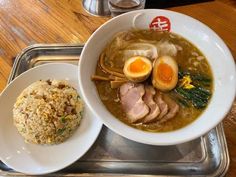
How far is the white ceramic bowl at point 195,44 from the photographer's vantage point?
3.28ft

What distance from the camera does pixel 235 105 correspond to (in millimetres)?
1276

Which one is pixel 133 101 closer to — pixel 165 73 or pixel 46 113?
pixel 165 73

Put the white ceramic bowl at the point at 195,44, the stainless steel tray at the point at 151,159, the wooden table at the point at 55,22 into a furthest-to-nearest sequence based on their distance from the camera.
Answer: the wooden table at the point at 55,22, the stainless steel tray at the point at 151,159, the white ceramic bowl at the point at 195,44

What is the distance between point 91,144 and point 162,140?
285mm

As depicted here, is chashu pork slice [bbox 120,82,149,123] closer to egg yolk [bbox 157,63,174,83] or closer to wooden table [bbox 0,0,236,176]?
egg yolk [bbox 157,63,174,83]

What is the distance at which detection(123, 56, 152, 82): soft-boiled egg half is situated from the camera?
3.76ft

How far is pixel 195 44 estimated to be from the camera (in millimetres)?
1272

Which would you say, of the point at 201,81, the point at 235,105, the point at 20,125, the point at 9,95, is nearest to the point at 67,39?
the point at 9,95

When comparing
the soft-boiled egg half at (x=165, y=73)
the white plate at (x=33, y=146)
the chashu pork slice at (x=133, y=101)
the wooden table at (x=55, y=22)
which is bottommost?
the white plate at (x=33, y=146)

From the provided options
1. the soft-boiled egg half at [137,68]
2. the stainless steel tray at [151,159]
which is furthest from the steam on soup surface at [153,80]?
the stainless steel tray at [151,159]

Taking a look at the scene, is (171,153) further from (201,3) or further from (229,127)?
(201,3)

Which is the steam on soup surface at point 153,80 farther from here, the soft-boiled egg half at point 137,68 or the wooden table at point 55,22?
the wooden table at point 55,22

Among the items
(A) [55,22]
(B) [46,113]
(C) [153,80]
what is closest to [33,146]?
(B) [46,113]

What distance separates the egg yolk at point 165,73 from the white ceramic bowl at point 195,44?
6.8 inches
